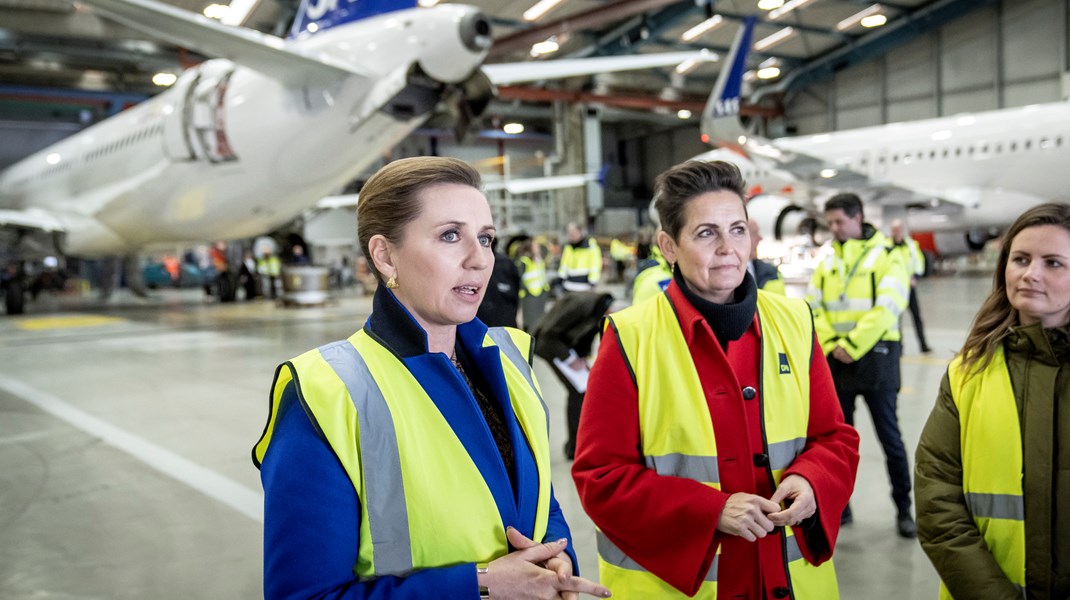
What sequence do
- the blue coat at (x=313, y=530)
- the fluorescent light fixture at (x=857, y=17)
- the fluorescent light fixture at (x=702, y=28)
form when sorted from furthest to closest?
the fluorescent light fixture at (x=857, y=17)
the fluorescent light fixture at (x=702, y=28)
the blue coat at (x=313, y=530)

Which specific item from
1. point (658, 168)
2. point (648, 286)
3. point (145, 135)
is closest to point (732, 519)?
point (648, 286)

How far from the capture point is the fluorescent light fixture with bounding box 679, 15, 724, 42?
75.4ft

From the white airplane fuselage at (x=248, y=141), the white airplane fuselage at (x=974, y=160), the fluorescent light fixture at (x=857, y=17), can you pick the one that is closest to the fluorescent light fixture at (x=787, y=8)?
the fluorescent light fixture at (x=857, y=17)

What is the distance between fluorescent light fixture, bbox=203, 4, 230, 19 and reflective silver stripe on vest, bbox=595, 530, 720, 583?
1962 cm

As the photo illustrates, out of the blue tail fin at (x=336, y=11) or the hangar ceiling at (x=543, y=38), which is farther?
the hangar ceiling at (x=543, y=38)

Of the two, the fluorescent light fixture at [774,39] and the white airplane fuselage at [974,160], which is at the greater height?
the fluorescent light fixture at [774,39]

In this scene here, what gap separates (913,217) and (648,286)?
15.3 meters

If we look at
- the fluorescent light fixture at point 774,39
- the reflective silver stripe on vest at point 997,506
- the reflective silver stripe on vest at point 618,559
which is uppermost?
the fluorescent light fixture at point 774,39

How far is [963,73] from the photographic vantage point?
25719 millimetres

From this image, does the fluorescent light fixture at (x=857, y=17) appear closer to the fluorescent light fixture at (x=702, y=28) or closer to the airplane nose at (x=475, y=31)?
the fluorescent light fixture at (x=702, y=28)

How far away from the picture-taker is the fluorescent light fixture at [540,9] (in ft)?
68.3

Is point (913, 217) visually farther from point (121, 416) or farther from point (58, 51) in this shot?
point (58, 51)

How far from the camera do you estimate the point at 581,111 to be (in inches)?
1118

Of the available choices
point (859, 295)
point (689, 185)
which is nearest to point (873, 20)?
point (859, 295)
